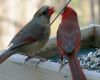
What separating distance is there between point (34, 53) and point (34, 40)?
0.10m

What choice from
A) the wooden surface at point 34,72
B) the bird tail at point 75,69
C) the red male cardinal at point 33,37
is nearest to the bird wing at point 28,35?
the red male cardinal at point 33,37

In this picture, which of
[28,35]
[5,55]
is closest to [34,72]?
[5,55]

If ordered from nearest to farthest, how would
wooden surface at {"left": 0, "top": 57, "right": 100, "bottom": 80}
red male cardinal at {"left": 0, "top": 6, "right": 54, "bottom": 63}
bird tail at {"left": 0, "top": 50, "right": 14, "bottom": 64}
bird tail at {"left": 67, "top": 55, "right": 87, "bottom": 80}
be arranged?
bird tail at {"left": 67, "top": 55, "right": 87, "bottom": 80} < wooden surface at {"left": 0, "top": 57, "right": 100, "bottom": 80} < bird tail at {"left": 0, "top": 50, "right": 14, "bottom": 64} < red male cardinal at {"left": 0, "top": 6, "right": 54, "bottom": 63}

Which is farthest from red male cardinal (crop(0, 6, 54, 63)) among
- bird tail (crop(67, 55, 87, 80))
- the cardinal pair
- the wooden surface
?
bird tail (crop(67, 55, 87, 80))

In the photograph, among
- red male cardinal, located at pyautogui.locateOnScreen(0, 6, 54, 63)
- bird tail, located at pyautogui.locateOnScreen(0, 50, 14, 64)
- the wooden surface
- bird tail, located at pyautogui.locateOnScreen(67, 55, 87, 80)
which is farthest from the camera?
red male cardinal, located at pyautogui.locateOnScreen(0, 6, 54, 63)

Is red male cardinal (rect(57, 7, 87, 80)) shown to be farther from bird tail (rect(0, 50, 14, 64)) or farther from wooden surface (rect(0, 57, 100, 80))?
bird tail (rect(0, 50, 14, 64))

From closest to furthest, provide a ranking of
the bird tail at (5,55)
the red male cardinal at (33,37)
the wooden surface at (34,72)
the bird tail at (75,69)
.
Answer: the bird tail at (75,69) < the wooden surface at (34,72) < the bird tail at (5,55) < the red male cardinal at (33,37)

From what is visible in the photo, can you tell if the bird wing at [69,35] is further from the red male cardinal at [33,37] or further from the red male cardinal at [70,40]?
the red male cardinal at [33,37]

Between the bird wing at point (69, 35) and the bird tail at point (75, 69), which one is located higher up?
the bird wing at point (69, 35)

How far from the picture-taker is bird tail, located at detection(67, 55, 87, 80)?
2336 mm

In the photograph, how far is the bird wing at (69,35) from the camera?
255cm

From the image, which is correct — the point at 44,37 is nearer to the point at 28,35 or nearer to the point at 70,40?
the point at 28,35

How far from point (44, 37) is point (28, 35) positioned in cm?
11

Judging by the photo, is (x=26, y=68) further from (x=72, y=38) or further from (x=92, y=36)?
(x=92, y=36)
